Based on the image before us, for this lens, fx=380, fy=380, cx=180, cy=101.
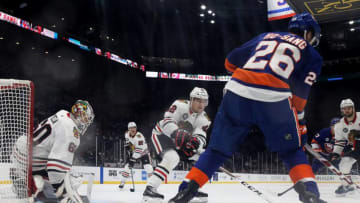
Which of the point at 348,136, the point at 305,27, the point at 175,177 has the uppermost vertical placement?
the point at 305,27

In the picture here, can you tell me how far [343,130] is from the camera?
5.38 metres

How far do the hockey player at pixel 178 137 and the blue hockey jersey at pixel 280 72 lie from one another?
3.85ft

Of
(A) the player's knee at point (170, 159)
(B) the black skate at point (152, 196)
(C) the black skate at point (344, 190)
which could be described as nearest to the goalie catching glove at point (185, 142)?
(A) the player's knee at point (170, 159)

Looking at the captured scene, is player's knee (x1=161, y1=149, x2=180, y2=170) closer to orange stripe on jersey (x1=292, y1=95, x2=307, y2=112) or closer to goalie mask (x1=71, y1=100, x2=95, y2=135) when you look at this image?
goalie mask (x1=71, y1=100, x2=95, y2=135)

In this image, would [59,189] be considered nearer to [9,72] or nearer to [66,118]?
[66,118]

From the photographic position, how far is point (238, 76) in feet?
6.58

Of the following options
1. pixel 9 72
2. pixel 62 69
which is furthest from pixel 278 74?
pixel 62 69

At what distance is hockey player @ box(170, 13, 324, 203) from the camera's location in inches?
74.1

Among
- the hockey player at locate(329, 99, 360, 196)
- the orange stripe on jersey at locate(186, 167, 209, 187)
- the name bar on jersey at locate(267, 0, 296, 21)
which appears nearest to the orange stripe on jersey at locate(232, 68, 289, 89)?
the orange stripe on jersey at locate(186, 167, 209, 187)

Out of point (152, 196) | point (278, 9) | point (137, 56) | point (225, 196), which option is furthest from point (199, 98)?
point (137, 56)

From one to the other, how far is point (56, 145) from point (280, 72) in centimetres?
145

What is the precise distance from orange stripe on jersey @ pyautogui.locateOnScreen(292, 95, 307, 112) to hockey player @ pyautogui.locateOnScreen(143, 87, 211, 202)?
1170 millimetres

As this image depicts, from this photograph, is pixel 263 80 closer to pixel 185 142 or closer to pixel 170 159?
pixel 185 142

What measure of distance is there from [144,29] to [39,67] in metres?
4.80
